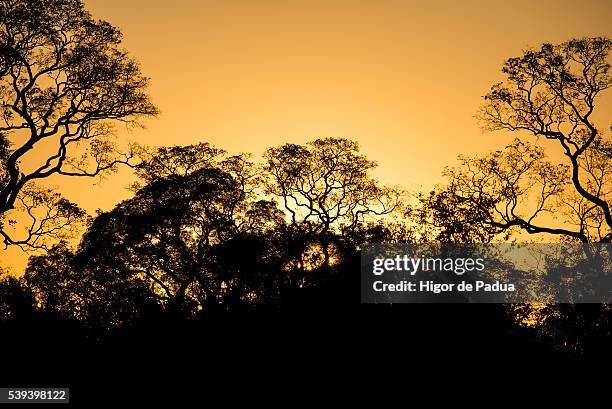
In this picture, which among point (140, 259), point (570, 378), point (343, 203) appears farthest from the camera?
point (343, 203)

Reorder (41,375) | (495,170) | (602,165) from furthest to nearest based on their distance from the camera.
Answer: (495,170) < (602,165) < (41,375)

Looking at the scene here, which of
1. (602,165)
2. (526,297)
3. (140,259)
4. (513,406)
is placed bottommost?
(513,406)

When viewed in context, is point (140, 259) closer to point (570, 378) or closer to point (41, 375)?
point (41, 375)

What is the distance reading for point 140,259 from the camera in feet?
157

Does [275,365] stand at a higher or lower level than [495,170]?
lower

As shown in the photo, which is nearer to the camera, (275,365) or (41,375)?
(41,375)

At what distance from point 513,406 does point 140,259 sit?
28783 mm

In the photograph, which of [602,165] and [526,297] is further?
[526,297]

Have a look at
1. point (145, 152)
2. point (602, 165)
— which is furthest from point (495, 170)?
point (145, 152)

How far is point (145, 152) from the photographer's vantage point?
37.2 metres

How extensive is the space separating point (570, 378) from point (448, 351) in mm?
6282

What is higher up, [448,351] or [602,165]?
[602,165]

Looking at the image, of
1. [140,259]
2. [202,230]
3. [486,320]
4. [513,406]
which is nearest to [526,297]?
[486,320]

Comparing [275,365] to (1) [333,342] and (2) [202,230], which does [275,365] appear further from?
(2) [202,230]
